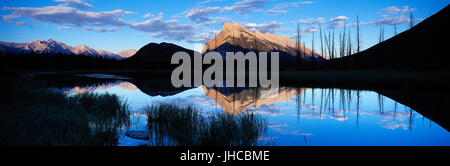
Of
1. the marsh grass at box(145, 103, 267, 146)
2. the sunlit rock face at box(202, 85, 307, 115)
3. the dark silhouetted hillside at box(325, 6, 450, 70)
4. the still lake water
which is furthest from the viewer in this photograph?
the dark silhouetted hillside at box(325, 6, 450, 70)

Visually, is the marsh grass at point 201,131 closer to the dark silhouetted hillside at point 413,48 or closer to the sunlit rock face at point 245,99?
the sunlit rock face at point 245,99

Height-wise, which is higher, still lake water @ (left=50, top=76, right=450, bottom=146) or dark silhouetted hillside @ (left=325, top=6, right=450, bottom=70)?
dark silhouetted hillside @ (left=325, top=6, right=450, bottom=70)

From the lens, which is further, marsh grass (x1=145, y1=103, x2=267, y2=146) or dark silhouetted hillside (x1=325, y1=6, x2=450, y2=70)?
dark silhouetted hillside (x1=325, y1=6, x2=450, y2=70)

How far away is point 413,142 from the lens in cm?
1109

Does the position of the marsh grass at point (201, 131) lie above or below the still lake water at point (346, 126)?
above

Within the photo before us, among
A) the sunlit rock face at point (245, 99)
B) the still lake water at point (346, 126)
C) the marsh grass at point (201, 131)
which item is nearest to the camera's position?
the marsh grass at point (201, 131)

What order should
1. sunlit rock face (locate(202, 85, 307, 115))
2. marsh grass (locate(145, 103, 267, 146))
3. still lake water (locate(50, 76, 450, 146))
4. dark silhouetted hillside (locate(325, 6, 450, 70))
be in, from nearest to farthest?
1. marsh grass (locate(145, 103, 267, 146))
2. still lake water (locate(50, 76, 450, 146))
3. sunlit rock face (locate(202, 85, 307, 115))
4. dark silhouetted hillside (locate(325, 6, 450, 70))

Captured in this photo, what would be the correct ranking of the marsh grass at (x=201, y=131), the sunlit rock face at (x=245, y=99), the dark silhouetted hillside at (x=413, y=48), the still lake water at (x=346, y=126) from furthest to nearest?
1. the dark silhouetted hillside at (x=413, y=48)
2. the sunlit rock face at (x=245, y=99)
3. the still lake water at (x=346, y=126)
4. the marsh grass at (x=201, y=131)

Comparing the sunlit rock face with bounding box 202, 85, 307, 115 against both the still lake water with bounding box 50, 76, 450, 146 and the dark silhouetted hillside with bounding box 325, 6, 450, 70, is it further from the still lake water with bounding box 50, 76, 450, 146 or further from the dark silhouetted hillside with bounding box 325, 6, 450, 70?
the dark silhouetted hillside with bounding box 325, 6, 450, 70

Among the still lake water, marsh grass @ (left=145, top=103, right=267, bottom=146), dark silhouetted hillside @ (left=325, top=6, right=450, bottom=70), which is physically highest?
dark silhouetted hillside @ (left=325, top=6, right=450, bottom=70)

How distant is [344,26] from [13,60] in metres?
133

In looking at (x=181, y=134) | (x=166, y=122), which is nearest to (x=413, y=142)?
(x=181, y=134)

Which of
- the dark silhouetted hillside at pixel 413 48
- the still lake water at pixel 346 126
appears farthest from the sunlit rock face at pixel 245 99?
the dark silhouetted hillside at pixel 413 48

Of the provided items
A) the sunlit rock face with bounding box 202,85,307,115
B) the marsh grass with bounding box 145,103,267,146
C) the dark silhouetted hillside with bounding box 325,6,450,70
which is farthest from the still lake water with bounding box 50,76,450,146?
the dark silhouetted hillside with bounding box 325,6,450,70
